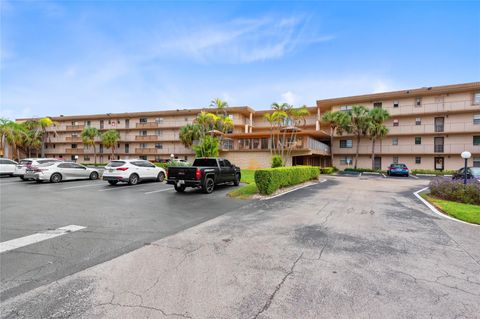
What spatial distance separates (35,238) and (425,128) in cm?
3884

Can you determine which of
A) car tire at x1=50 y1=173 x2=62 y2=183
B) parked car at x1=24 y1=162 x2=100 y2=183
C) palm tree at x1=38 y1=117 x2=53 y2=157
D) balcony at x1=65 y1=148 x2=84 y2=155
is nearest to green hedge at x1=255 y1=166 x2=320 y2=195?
parked car at x1=24 y1=162 x2=100 y2=183

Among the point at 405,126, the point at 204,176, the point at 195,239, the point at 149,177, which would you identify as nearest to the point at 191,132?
the point at 149,177

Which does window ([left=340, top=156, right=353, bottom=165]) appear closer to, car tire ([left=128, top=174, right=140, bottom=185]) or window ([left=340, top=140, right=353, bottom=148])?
window ([left=340, top=140, right=353, bottom=148])

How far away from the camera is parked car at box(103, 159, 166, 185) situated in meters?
14.6

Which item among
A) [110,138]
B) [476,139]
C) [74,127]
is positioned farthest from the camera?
[74,127]

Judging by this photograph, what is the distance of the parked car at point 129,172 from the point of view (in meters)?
14.6

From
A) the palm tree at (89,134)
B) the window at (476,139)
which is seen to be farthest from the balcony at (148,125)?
the window at (476,139)

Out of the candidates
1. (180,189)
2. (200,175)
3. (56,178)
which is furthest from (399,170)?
(56,178)

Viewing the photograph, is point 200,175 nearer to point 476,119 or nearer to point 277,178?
point 277,178

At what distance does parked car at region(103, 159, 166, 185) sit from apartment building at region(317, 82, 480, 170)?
2814 centimetres

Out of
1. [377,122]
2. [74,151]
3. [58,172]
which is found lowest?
[58,172]

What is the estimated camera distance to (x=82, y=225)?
6.04 m

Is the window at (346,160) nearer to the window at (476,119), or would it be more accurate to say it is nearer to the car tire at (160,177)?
the window at (476,119)

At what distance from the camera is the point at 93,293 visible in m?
2.96
